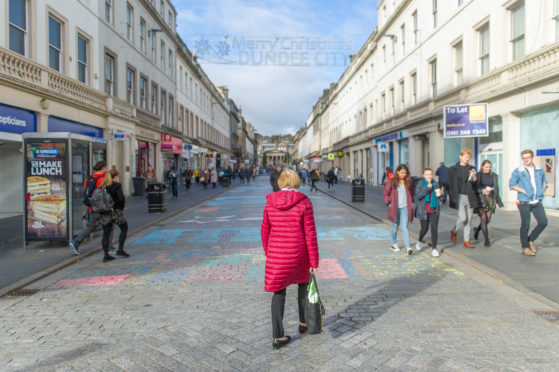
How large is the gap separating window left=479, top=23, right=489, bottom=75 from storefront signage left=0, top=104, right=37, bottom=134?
1722cm

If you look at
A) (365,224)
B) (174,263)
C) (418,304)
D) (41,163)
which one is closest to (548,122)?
(365,224)

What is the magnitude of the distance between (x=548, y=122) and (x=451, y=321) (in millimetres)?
11537

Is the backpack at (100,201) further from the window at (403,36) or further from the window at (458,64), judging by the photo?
the window at (403,36)

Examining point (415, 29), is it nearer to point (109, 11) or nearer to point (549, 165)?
point (549, 165)

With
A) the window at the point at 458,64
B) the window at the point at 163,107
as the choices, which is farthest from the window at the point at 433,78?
the window at the point at 163,107

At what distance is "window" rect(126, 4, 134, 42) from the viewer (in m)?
23.7

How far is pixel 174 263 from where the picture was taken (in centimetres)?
714

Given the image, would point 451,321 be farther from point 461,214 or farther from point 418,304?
point 461,214

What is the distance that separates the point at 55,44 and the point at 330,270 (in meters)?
14.9

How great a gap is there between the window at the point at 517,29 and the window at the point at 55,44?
55.9 feet

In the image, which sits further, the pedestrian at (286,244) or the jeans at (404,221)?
the jeans at (404,221)

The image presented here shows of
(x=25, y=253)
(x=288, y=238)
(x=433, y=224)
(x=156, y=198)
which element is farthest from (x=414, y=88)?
(x=288, y=238)

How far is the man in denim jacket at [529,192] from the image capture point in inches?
281

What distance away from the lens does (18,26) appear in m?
13.3
